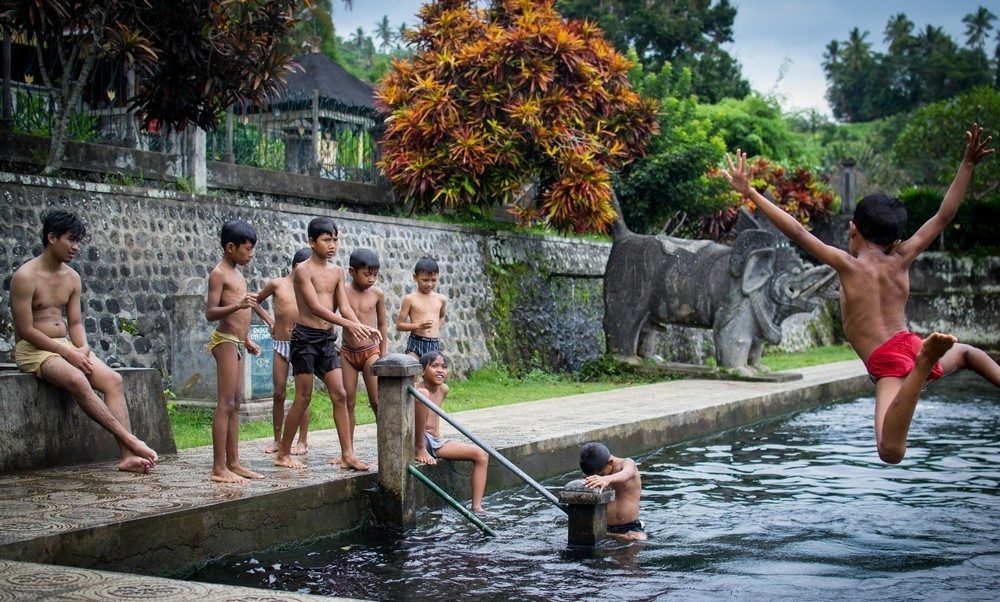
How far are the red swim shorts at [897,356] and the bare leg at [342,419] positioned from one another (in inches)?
126

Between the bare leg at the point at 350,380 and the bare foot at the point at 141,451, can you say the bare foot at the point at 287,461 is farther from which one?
the bare foot at the point at 141,451

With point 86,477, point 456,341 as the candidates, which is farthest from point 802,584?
point 456,341

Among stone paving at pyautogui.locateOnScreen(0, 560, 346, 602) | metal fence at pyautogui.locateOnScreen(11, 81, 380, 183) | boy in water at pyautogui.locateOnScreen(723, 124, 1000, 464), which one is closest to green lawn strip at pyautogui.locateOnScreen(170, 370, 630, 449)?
metal fence at pyautogui.locateOnScreen(11, 81, 380, 183)

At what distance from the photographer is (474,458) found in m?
7.07

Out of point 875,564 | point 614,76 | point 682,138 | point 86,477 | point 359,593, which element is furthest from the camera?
point 682,138

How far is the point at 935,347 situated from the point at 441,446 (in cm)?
356

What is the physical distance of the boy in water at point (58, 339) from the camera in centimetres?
652

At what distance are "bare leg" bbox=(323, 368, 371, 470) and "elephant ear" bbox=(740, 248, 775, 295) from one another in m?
8.37

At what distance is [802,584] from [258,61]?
8.52 m

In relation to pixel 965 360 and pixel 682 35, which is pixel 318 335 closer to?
pixel 965 360

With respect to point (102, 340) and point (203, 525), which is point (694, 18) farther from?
point (203, 525)

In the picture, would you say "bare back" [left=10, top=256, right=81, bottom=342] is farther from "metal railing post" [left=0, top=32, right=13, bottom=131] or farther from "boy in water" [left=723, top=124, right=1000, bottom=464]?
"metal railing post" [left=0, top=32, right=13, bottom=131]

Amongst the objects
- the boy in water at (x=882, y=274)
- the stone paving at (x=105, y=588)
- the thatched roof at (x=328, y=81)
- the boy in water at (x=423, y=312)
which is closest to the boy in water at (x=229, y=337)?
the boy in water at (x=423, y=312)

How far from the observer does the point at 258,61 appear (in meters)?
11.7
